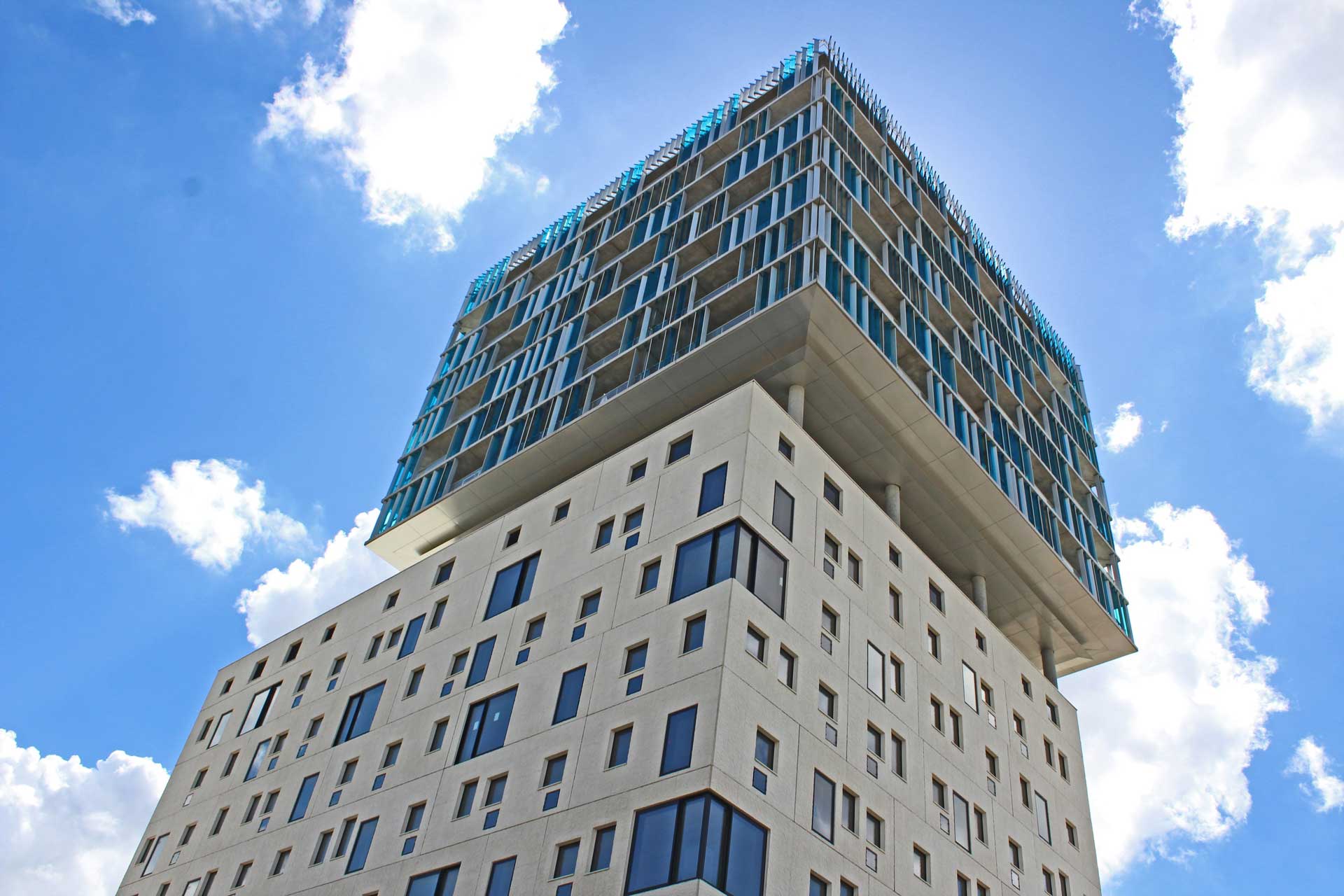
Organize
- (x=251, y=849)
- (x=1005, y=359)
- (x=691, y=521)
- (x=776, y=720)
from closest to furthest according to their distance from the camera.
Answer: (x=776, y=720) → (x=691, y=521) → (x=251, y=849) → (x=1005, y=359)

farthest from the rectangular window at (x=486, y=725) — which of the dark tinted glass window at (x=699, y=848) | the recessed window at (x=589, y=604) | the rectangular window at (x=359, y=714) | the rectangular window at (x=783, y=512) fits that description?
the rectangular window at (x=783, y=512)

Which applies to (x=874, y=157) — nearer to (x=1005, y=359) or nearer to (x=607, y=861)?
(x=1005, y=359)

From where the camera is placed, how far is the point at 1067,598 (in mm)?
52219

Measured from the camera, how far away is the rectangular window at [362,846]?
3681 centimetres

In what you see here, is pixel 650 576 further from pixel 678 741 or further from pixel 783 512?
pixel 678 741

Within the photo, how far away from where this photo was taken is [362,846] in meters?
37.2

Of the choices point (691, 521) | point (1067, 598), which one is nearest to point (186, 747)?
point (691, 521)

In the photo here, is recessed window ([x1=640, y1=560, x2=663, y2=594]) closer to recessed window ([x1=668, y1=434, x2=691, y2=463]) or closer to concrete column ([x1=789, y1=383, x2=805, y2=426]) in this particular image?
recessed window ([x1=668, y1=434, x2=691, y2=463])

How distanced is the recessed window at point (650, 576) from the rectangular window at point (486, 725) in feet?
18.4

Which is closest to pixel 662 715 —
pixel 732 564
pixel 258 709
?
pixel 732 564

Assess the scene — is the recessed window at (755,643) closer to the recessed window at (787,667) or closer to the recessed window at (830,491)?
the recessed window at (787,667)

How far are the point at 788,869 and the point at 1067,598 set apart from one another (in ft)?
92.3

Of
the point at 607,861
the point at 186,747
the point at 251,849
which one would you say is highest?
the point at 186,747

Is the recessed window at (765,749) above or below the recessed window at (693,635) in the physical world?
below
